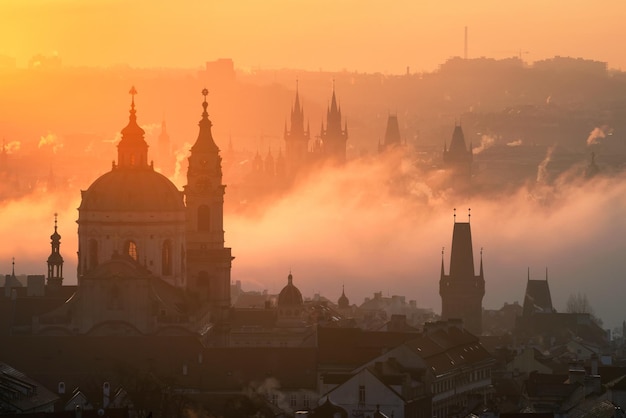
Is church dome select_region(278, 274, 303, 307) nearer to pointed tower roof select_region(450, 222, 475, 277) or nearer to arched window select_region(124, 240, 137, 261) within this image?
arched window select_region(124, 240, 137, 261)

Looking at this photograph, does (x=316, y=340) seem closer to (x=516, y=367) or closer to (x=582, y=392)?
(x=516, y=367)

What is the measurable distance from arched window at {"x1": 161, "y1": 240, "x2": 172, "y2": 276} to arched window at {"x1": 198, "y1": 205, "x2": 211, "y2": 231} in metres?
6.36

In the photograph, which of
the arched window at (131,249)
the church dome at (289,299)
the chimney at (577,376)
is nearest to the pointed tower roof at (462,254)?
the church dome at (289,299)

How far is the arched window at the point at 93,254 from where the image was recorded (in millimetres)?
131625

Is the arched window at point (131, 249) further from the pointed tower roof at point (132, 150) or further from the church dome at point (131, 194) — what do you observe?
the pointed tower roof at point (132, 150)

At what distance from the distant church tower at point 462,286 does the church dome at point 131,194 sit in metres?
55.7

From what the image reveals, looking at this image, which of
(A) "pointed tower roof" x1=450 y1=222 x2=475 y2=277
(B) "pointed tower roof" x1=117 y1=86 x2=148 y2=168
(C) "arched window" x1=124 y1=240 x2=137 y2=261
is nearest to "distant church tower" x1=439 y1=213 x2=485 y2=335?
(A) "pointed tower roof" x1=450 y1=222 x2=475 y2=277

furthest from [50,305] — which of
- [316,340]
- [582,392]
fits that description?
[582,392]

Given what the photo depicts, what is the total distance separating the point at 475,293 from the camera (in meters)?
193

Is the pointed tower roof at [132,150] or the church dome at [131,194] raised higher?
the pointed tower roof at [132,150]

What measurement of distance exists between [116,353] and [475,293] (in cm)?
7705

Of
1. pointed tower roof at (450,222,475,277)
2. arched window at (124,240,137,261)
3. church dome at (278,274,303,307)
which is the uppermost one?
pointed tower roof at (450,222,475,277)

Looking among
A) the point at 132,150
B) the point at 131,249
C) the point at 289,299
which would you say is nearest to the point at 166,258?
the point at 131,249

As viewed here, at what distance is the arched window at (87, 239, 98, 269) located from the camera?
132m
